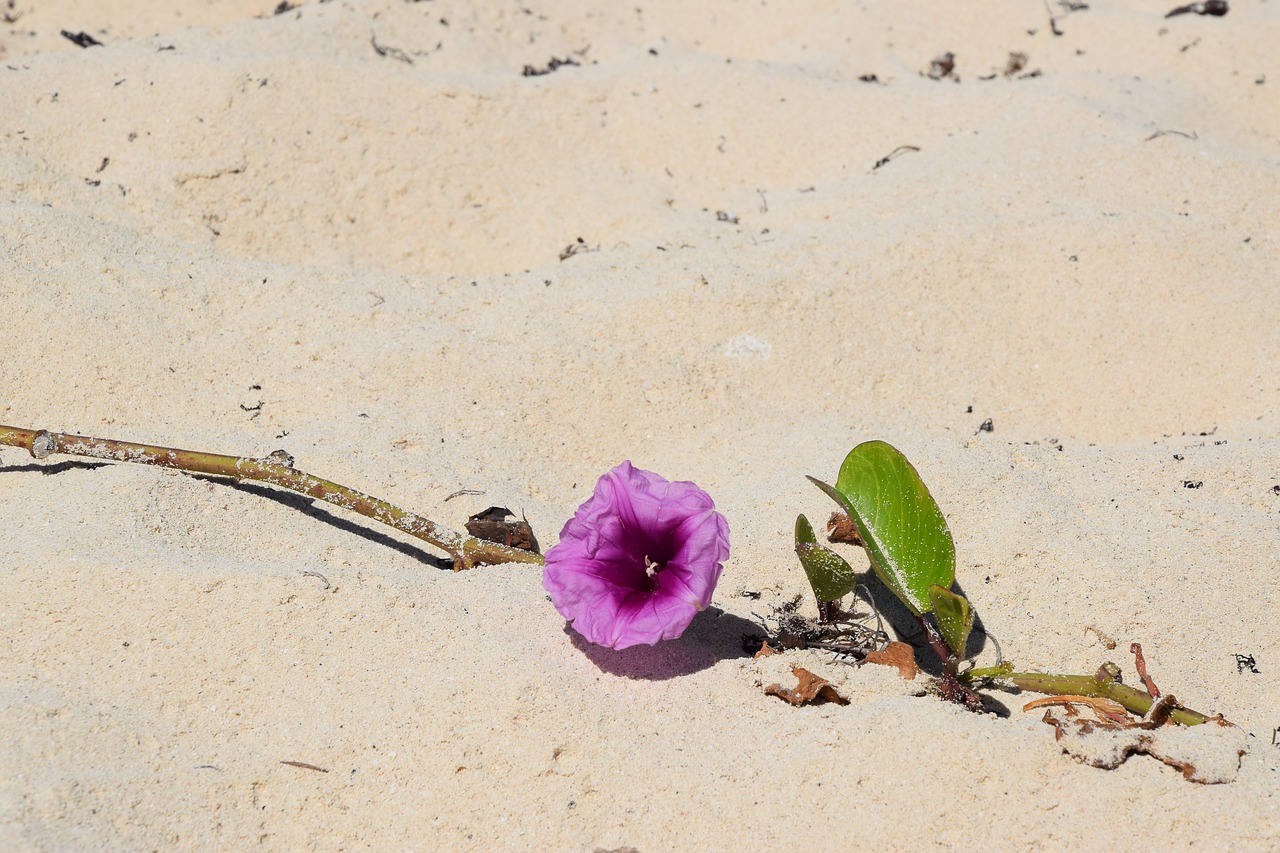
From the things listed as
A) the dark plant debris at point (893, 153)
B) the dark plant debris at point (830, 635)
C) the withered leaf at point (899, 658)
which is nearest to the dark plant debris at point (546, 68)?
the dark plant debris at point (893, 153)

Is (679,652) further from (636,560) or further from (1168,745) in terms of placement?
(1168,745)

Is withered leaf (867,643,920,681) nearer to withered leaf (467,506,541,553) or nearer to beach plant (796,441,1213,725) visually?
beach plant (796,441,1213,725)

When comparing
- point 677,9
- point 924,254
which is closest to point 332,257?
point 924,254

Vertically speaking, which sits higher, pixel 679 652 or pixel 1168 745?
pixel 1168 745

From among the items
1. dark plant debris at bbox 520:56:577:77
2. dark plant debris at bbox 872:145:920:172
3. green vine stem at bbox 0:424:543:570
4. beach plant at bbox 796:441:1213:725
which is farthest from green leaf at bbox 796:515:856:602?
dark plant debris at bbox 520:56:577:77

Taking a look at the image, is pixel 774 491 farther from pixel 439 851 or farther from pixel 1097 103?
pixel 1097 103

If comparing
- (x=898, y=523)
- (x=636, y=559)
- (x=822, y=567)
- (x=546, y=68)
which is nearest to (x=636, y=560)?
(x=636, y=559)

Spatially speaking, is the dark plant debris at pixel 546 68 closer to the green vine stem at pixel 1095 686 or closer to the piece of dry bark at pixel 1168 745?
the green vine stem at pixel 1095 686
